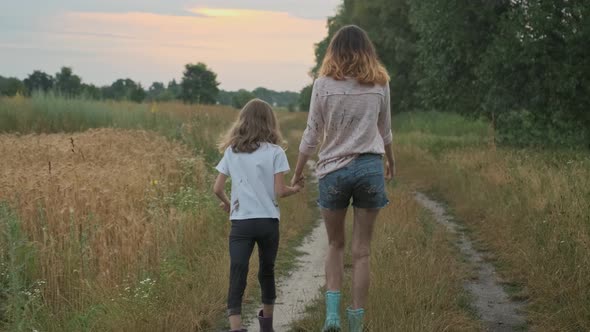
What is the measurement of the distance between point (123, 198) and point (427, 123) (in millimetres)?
30631

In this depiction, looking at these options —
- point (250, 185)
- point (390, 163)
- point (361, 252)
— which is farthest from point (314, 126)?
point (361, 252)

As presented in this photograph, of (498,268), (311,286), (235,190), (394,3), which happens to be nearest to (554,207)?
(498,268)

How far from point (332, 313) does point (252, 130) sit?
4.97 feet

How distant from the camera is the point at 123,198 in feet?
28.6

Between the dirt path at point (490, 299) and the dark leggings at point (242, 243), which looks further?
the dirt path at point (490, 299)

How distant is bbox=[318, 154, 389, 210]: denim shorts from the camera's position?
4.86m

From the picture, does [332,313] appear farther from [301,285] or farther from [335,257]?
[301,285]

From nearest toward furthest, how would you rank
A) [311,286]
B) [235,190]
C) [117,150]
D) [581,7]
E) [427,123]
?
[235,190] → [311,286] → [117,150] → [581,7] → [427,123]

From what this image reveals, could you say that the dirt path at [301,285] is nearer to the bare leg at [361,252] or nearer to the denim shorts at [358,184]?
the bare leg at [361,252]

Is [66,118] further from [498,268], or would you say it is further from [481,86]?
[498,268]

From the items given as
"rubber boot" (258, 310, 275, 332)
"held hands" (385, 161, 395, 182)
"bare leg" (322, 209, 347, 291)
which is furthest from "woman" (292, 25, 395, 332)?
"rubber boot" (258, 310, 275, 332)

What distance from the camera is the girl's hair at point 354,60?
4.87 m

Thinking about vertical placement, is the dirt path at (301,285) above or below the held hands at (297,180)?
below

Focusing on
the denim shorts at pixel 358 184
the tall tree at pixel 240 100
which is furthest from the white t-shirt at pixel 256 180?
the tall tree at pixel 240 100
